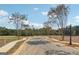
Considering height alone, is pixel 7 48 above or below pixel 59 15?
below

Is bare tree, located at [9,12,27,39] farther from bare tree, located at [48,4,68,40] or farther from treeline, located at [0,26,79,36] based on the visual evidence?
bare tree, located at [48,4,68,40]

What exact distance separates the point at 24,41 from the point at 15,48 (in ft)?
0.35

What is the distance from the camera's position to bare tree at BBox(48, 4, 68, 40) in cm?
297

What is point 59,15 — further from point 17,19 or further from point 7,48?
point 7,48

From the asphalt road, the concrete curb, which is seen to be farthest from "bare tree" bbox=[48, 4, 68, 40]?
the concrete curb

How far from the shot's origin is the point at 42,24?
2967mm

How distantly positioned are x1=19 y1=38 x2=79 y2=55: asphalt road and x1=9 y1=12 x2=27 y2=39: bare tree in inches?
5.9

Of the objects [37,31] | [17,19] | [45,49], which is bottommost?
[45,49]

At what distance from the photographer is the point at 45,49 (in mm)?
2973

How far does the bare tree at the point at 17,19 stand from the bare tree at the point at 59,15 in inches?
9.8

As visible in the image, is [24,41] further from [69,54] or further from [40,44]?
[69,54]

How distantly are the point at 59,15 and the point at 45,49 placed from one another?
33 centimetres

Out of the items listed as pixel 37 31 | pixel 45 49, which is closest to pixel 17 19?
pixel 37 31
